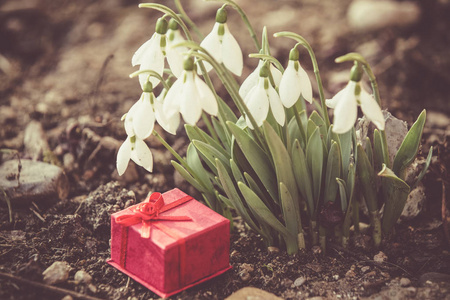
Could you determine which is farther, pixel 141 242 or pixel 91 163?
pixel 91 163

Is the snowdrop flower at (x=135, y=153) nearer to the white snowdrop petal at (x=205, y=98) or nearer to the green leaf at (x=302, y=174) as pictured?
the white snowdrop petal at (x=205, y=98)

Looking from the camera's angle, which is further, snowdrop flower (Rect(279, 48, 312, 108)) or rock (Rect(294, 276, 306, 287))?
rock (Rect(294, 276, 306, 287))

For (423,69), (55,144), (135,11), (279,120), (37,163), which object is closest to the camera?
(279,120)

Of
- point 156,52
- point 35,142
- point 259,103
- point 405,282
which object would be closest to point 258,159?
point 259,103

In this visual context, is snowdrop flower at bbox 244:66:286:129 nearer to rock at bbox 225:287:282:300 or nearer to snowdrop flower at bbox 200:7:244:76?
snowdrop flower at bbox 200:7:244:76

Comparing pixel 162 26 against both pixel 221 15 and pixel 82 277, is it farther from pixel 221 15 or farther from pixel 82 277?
pixel 82 277

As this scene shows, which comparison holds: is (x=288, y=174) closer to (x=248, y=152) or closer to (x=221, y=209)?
(x=248, y=152)

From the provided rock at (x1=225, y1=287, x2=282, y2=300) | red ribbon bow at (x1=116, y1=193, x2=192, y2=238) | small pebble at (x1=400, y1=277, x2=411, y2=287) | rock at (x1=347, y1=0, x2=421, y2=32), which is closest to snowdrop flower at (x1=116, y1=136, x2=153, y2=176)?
red ribbon bow at (x1=116, y1=193, x2=192, y2=238)

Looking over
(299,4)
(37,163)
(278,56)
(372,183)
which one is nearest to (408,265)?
(372,183)
